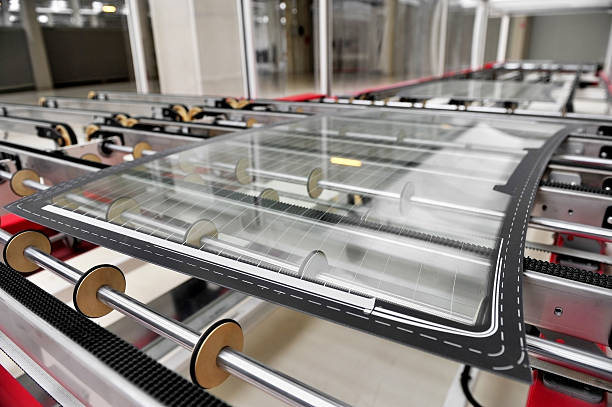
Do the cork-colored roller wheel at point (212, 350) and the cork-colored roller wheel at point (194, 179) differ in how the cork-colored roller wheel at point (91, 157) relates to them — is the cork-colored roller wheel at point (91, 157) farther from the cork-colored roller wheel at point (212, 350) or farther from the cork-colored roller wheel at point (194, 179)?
the cork-colored roller wheel at point (212, 350)

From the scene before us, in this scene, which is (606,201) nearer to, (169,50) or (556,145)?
(556,145)

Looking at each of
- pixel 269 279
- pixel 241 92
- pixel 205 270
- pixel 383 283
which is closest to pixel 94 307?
pixel 205 270

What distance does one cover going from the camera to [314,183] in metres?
1.24

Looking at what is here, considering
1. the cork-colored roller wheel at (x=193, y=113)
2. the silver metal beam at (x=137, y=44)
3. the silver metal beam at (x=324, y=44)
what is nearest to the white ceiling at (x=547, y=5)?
the silver metal beam at (x=324, y=44)

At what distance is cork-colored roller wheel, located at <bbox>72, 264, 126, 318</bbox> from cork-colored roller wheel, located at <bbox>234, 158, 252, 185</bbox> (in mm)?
517

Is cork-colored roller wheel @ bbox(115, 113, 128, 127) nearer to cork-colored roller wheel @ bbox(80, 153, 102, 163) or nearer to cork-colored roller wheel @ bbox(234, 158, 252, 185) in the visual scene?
cork-colored roller wheel @ bbox(80, 153, 102, 163)

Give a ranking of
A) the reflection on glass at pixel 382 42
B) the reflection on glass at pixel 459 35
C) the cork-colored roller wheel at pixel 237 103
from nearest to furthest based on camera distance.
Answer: the cork-colored roller wheel at pixel 237 103 → the reflection on glass at pixel 382 42 → the reflection on glass at pixel 459 35

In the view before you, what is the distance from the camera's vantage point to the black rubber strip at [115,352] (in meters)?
0.48

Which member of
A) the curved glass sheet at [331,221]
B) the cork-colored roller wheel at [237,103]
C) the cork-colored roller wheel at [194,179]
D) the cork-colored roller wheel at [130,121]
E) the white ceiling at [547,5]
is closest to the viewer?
the curved glass sheet at [331,221]

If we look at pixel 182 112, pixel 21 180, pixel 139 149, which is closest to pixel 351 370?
pixel 139 149

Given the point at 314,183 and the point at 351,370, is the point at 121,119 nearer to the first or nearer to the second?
the point at 314,183

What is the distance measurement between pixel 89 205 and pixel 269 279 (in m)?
0.55

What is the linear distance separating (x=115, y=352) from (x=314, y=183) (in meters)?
0.79

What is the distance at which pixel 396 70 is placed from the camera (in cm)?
1141
